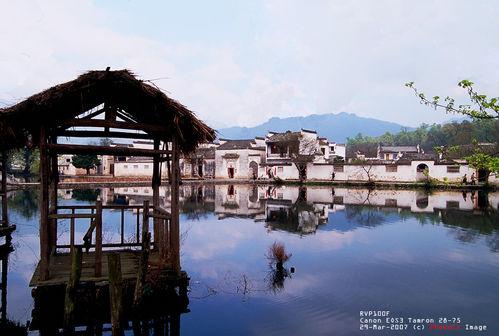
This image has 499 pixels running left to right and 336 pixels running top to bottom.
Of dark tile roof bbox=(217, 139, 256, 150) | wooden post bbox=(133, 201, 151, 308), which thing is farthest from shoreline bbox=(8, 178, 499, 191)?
wooden post bbox=(133, 201, 151, 308)

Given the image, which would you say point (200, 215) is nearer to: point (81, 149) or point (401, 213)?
point (401, 213)

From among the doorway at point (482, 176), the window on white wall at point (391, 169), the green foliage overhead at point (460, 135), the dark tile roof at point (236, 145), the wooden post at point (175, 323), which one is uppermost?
the green foliage overhead at point (460, 135)

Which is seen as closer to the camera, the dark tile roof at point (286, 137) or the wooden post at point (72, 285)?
the wooden post at point (72, 285)

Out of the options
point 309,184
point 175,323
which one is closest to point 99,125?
point 175,323

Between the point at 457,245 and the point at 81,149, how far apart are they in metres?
12.9

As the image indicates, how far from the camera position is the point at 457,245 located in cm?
1401

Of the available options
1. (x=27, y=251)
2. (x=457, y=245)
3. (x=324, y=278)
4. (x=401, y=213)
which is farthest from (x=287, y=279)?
(x=401, y=213)

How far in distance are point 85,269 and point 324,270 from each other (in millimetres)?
6254

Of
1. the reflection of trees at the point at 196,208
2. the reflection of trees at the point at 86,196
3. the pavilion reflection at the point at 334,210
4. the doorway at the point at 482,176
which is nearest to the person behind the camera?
the pavilion reflection at the point at 334,210

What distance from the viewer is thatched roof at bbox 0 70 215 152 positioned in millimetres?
6816

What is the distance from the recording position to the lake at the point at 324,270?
25.4 ft

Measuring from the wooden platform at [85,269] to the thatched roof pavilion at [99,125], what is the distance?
0.07 meters

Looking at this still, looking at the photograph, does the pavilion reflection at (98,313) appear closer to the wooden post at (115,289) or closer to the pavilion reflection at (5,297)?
the pavilion reflection at (5,297)

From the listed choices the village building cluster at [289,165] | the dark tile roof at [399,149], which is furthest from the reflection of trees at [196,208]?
the dark tile roof at [399,149]
